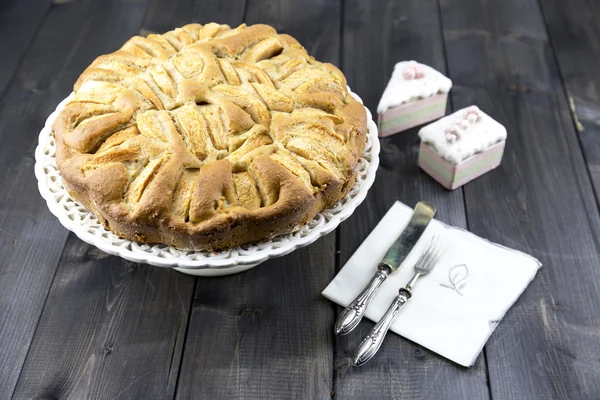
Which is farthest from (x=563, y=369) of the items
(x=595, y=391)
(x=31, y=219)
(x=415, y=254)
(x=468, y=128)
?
(x=31, y=219)

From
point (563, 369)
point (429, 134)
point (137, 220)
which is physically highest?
point (137, 220)

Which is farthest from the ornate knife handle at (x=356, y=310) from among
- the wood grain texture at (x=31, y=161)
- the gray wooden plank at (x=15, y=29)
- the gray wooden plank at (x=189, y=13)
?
the gray wooden plank at (x=15, y=29)

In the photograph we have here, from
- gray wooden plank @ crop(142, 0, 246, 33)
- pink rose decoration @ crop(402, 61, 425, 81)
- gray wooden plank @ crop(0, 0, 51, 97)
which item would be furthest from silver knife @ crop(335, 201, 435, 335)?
gray wooden plank @ crop(0, 0, 51, 97)

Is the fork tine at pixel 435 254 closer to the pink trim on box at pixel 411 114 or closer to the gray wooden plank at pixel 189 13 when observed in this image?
the pink trim on box at pixel 411 114

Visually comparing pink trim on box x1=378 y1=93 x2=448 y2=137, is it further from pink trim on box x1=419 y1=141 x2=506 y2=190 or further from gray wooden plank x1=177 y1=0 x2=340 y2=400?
gray wooden plank x1=177 y1=0 x2=340 y2=400

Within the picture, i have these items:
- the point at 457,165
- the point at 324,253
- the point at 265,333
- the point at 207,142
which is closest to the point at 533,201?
the point at 457,165

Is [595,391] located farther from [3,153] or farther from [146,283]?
[3,153]
